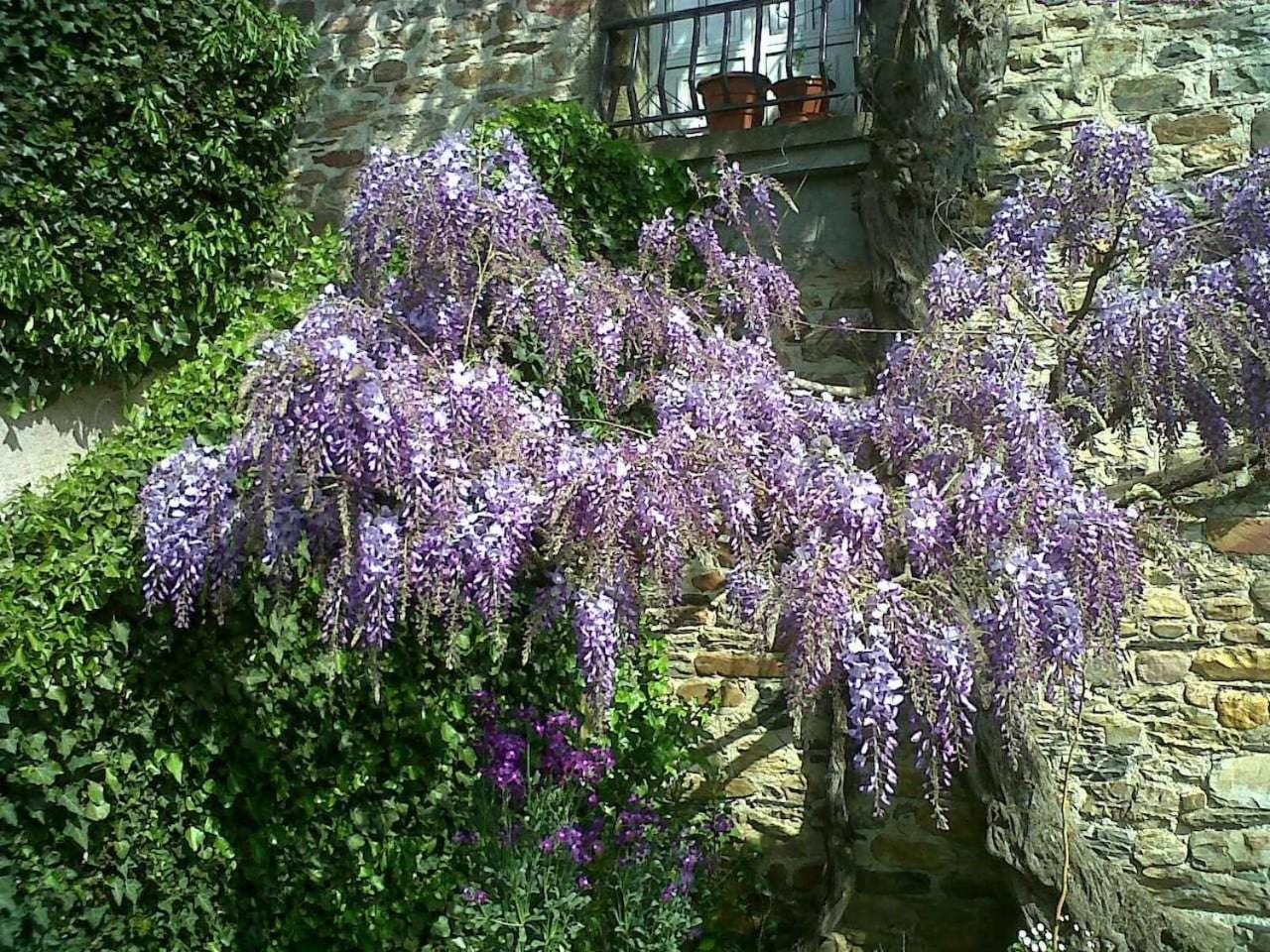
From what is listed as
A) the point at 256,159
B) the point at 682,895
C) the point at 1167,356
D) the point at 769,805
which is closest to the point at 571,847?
the point at 682,895

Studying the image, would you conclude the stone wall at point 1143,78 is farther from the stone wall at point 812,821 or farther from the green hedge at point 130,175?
the green hedge at point 130,175

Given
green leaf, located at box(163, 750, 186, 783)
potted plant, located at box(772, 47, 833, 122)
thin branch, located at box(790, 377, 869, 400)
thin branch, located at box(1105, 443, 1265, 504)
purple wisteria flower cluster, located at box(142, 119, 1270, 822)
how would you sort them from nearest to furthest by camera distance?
purple wisteria flower cluster, located at box(142, 119, 1270, 822) → green leaf, located at box(163, 750, 186, 783) → thin branch, located at box(790, 377, 869, 400) → thin branch, located at box(1105, 443, 1265, 504) → potted plant, located at box(772, 47, 833, 122)

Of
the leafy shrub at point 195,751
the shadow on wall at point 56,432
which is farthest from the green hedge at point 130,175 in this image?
the leafy shrub at point 195,751

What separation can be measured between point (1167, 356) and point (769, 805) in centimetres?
206

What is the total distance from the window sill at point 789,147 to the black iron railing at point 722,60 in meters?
0.12

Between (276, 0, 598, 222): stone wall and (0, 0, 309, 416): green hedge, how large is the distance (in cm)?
49

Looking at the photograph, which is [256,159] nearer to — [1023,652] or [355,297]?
[355,297]

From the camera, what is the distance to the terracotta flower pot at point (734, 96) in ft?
14.8

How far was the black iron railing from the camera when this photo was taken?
4.50 metres

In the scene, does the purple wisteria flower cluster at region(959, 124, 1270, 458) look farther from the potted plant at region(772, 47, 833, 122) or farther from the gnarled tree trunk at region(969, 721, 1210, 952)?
→ the potted plant at region(772, 47, 833, 122)

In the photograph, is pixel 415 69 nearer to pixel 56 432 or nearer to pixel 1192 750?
pixel 56 432

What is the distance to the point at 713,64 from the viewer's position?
Answer: 475 centimetres

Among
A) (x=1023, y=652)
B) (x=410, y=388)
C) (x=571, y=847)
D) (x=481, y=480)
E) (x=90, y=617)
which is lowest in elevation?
(x=571, y=847)

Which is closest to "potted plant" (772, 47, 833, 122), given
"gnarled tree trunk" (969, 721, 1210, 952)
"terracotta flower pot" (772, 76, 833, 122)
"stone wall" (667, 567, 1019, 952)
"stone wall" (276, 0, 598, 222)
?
"terracotta flower pot" (772, 76, 833, 122)
